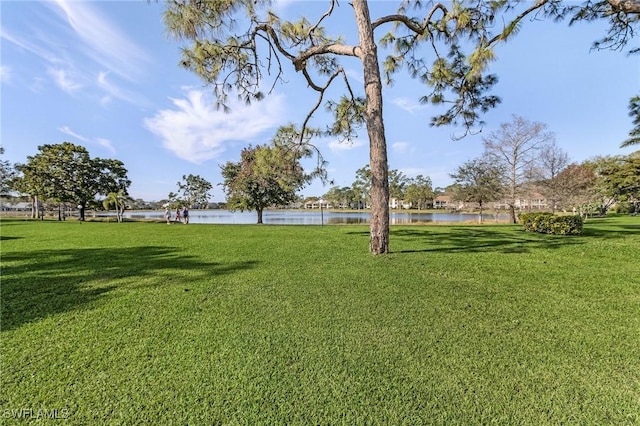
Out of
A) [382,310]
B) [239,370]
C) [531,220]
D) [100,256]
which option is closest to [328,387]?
[239,370]

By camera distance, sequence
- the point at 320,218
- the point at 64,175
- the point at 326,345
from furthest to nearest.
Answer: the point at 320,218 < the point at 64,175 < the point at 326,345

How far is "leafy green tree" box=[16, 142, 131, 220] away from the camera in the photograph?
2538cm

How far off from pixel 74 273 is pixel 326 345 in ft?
14.4

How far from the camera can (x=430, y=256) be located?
222 inches

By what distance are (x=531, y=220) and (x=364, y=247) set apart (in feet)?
23.3


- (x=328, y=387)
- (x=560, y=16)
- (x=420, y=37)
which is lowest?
(x=328, y=387)

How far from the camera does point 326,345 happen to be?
7.66 feet

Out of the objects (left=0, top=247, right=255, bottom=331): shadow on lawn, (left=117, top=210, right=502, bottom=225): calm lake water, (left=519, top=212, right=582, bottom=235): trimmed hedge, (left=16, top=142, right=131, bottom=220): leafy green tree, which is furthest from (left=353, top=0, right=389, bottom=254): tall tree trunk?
(left=16, top=142, right=131, bottom=220): leafy green tree

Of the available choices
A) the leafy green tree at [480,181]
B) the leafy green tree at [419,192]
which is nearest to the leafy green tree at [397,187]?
the leafy green tree at [419,192]

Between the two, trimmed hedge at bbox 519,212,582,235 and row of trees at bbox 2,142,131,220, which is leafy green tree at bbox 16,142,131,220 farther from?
trimmed hedge at bbox 519,212,582,235

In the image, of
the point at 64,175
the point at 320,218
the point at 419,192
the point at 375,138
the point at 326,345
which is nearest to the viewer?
the point at 326,345

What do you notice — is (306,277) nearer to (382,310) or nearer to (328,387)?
(382,310)

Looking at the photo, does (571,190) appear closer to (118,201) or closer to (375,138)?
(375,138)

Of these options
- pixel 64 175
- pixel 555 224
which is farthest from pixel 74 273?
pixel 64 175
